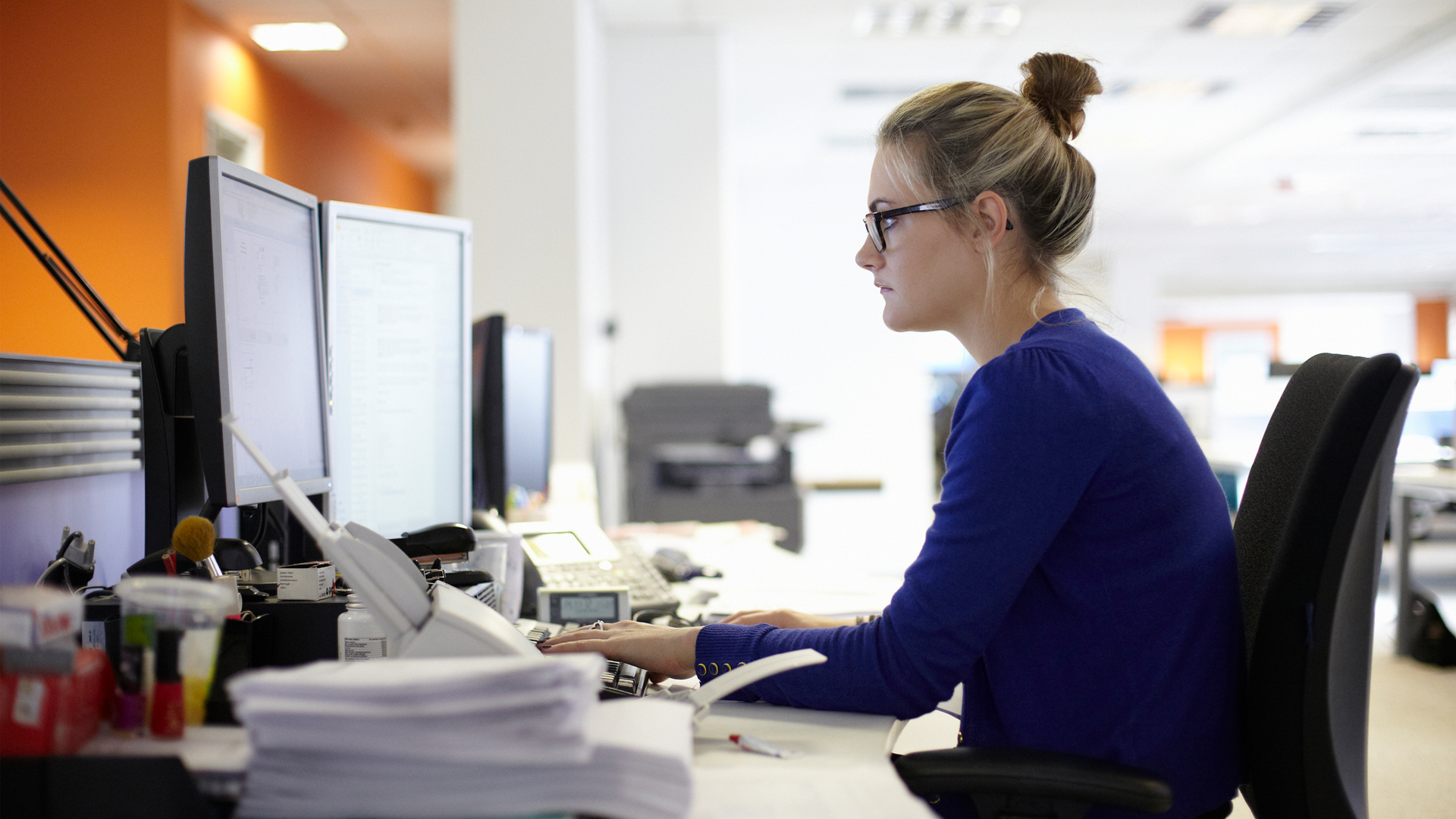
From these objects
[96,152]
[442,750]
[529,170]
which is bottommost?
[442,750]

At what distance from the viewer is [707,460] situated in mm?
3650

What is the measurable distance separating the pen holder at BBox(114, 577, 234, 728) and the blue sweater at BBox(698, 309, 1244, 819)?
462 mm

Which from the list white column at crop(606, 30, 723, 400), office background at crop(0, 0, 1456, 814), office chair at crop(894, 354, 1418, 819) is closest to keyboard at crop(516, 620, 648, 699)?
office chair at crop(894, 354, 1418, 819)

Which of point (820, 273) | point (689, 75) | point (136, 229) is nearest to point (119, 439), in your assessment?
point (136, 229)

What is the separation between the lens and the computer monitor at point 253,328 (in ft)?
2.95

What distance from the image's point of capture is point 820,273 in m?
8.17

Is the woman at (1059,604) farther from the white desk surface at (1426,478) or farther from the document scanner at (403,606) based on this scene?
the white desk surface at (1426,478)

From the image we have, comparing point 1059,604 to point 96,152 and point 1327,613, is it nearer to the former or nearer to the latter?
point 1327,613

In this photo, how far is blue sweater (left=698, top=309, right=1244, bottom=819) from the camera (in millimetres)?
881

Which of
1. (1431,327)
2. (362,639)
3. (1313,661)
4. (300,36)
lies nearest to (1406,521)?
(1313,661)

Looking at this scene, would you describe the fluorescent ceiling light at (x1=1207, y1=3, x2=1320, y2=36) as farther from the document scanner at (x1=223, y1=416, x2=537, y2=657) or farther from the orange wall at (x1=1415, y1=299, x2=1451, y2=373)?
the orange wall at (x1=1415, y1=299, x2=1451, y2=373)

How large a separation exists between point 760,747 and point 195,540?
0.55m

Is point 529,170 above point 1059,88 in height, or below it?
above

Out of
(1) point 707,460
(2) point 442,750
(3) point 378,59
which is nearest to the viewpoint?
(2) point 442,750
